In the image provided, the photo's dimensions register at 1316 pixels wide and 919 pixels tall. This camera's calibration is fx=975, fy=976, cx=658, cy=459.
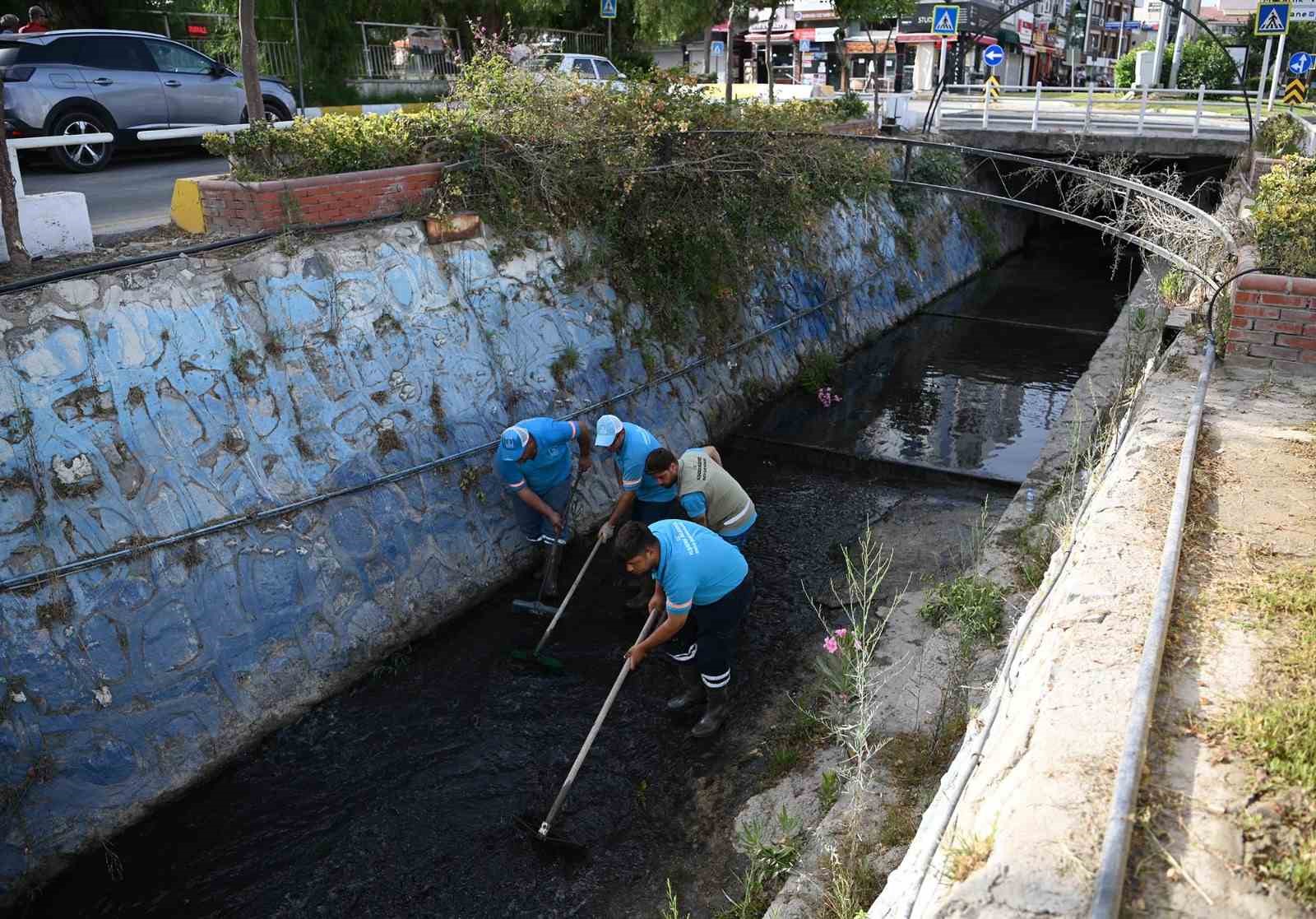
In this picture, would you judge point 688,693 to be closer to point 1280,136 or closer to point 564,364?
point 564,364

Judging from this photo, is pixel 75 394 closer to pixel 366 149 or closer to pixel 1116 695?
pixel 366 149

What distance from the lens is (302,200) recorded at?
7.72 m

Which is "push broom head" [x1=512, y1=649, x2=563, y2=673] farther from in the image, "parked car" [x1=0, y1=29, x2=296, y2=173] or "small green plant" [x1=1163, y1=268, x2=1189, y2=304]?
"parked car" [x1=0, y1=29, x2=296, y2=173]

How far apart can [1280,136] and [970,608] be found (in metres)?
12.5

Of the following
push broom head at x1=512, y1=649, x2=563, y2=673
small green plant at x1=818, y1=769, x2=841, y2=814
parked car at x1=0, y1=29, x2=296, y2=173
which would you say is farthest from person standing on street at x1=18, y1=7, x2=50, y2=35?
small green plant at x1=818, y1=769, x2=841, y2=814

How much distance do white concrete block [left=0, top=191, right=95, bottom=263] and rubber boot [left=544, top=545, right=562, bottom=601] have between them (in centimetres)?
414

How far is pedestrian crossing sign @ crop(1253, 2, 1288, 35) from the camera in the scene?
55.9ft

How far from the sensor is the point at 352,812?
5.81 m

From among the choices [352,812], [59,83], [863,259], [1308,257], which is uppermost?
[59,83]

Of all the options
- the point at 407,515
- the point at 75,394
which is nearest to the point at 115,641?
the point at 75,394

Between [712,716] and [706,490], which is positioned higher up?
[706,490]

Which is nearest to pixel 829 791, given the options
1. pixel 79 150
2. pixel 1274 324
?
pixel 1274 324

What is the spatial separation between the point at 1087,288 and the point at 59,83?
677 inches

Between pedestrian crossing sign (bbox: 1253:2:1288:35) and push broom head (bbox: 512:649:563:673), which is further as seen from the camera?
pedestrian crossing sign (bbox: 1253:2:1288:35)
